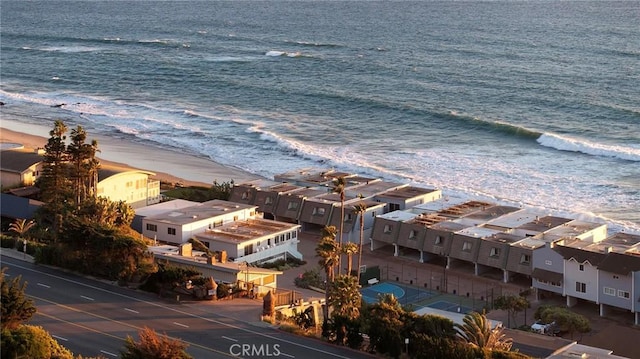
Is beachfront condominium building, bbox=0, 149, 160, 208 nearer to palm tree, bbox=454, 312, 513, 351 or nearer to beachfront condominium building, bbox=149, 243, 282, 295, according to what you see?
beachfront condominium building, bbox=149, 243, 282, 295

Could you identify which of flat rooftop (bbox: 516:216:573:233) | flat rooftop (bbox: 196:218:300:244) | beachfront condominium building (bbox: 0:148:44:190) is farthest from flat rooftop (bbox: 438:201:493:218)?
beachfront condominium building (bbox: 0:148:44:190)

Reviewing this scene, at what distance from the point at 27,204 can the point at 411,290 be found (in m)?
23.6

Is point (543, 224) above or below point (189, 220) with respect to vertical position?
above

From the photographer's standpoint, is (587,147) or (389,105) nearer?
(587,147)

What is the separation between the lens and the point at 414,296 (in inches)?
2088

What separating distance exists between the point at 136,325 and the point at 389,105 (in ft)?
246

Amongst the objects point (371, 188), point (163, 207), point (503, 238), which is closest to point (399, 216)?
point (503, 238)

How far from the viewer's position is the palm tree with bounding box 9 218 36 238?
189 feet

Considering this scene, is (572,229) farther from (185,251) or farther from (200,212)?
(185,251)

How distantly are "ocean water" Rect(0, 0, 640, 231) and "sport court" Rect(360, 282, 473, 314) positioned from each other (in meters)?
18.5

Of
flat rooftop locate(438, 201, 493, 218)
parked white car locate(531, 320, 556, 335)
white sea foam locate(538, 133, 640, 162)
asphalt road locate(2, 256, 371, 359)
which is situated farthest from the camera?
white sea foam locate(538, 133, 640, 162)

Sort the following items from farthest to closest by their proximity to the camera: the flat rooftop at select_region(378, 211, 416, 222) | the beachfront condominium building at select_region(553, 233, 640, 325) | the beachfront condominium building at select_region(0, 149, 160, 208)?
the beachfront condominium building at select_region(0, 149, 160, 208) → the flat rooftop at select_region(378, 211, 416, 222) → the beachfront condominium building at select_region(553, 233, 640, 325)

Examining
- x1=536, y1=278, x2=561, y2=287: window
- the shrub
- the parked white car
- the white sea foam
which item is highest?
the white sea foam

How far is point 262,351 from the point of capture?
126ft
